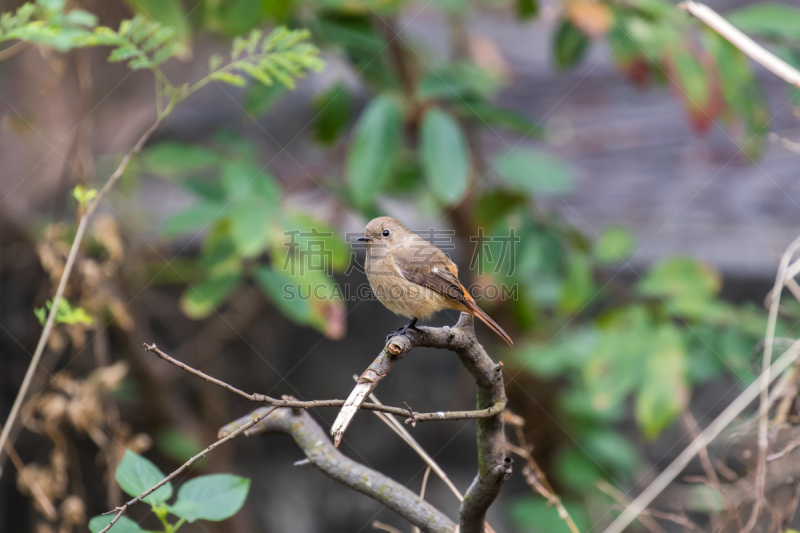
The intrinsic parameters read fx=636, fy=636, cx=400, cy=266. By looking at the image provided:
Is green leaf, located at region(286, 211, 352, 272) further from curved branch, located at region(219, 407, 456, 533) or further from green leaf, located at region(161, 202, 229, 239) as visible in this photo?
curved branch, located at region(219, 407, 456, 533)

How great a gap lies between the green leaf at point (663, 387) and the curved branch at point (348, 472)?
6.43 feet

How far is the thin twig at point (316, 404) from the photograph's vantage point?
135cm

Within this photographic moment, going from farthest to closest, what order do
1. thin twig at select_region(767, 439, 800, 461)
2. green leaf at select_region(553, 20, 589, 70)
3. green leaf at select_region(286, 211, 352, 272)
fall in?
green leaf at select_region(553, 20, 589, 70), green leaf at select_region(286, 211, 352, 272), thin twig at select_region(767, 439, 800, 461)

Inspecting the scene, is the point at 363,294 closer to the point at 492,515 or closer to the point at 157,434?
the point at 157,434

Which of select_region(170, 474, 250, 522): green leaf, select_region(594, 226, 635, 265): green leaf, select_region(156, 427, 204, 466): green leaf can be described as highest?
select_region(170, 474, 250, 522): green leaf

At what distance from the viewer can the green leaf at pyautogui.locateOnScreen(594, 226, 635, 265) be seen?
4.31 meters

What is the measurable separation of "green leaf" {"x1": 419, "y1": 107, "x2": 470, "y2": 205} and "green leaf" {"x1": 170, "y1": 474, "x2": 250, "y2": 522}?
78.8 inches

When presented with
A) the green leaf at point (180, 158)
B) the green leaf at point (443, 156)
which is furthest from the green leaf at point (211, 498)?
the green leaf at point (180, 158)

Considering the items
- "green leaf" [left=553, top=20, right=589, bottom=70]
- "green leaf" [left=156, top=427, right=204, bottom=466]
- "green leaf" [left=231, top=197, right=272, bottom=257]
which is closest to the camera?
"green leaf" [left=231, top=197, right=272, bottom=257]


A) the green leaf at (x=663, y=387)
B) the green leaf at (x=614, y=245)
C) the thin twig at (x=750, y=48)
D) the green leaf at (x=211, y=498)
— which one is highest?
the thin twig at (x=750, y=48)

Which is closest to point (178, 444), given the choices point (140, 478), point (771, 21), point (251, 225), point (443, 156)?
point (251, 225)

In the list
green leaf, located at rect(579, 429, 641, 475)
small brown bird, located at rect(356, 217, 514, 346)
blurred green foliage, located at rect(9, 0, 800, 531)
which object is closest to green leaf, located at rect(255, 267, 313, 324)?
blurred green foliage, located at rect(9, 0, 800, 531)

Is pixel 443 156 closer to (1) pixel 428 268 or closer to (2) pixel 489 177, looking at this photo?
(1) pixel 428 268

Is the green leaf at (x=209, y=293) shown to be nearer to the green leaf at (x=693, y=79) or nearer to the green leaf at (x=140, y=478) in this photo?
the green leaf at (x=140, y=478)
